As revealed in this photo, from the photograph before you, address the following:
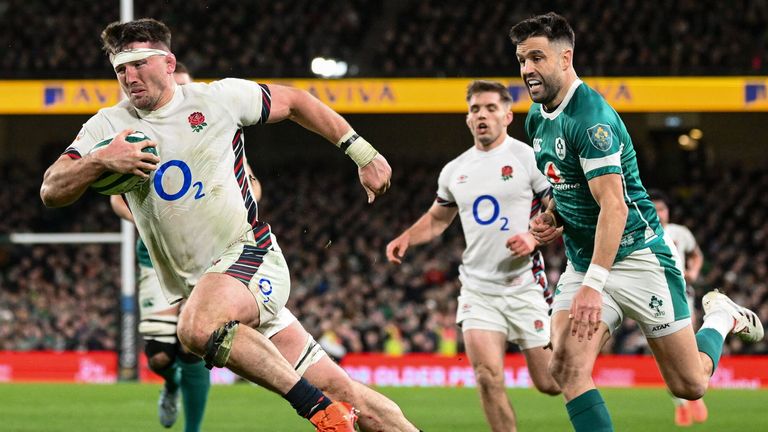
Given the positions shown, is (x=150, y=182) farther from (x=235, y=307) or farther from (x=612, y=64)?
(x=612, y=64)

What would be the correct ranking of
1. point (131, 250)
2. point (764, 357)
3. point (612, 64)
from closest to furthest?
point (131, 250)
point (764, 357)
point (612, 64)

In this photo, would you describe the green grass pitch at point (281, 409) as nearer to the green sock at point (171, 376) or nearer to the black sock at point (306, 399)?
the green sock at point (171, 376)

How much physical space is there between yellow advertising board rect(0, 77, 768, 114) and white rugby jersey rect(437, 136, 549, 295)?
10171 millimetres

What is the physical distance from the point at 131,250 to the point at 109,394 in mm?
3475

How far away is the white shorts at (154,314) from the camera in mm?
7578

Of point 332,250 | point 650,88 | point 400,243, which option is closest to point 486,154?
point 400,243

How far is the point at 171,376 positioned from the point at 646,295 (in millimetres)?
3465

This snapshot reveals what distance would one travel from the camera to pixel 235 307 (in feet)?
15.8

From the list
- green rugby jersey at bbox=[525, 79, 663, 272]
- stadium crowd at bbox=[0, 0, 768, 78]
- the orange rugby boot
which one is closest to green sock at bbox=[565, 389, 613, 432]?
green rugby jersey at bbox=[525, 79, 663, 272]

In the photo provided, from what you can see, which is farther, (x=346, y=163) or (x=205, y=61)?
(x=346, y=163)

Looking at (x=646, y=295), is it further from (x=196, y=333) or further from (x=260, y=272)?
(x=196, y=333)

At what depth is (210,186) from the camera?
16.7 ft

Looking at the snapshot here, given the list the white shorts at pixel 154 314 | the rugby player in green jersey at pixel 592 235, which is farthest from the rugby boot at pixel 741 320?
the white shorts at pixel 154 314

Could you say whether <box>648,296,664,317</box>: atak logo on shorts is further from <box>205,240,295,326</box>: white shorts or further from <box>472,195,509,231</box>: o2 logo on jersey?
<box>472,195,509,231</box>: o2 logo on jersey
